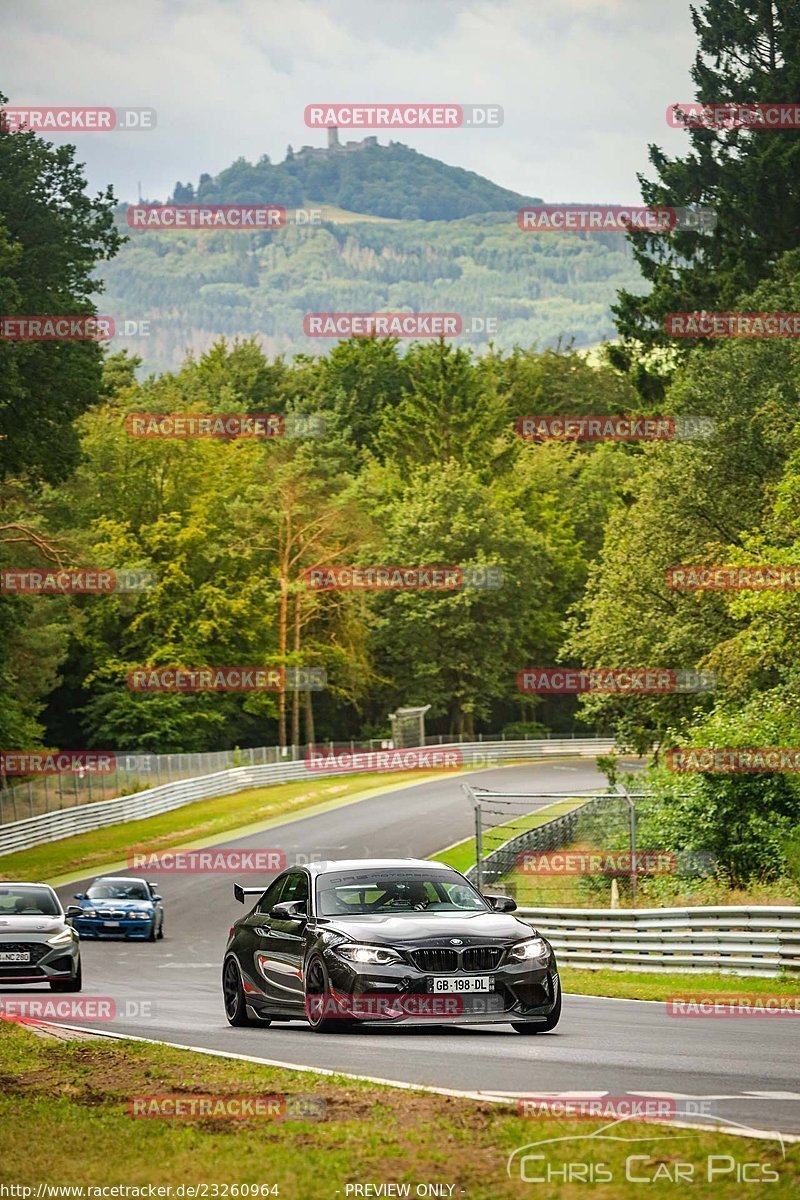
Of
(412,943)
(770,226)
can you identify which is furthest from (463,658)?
(412,943)

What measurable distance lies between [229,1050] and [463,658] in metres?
84.3

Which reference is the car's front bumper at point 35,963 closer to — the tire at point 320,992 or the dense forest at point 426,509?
the tire at point 320,992

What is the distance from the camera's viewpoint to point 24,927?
70.5 ft

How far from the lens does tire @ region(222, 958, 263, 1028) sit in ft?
52.1

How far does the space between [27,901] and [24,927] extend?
3.01 ft

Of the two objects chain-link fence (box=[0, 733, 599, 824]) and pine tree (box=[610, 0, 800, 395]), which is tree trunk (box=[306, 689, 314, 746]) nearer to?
chain-link fence (box=[0, 733, 599, 824])

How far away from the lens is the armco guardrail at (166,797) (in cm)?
5594

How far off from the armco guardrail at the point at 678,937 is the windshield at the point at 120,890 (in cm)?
1161

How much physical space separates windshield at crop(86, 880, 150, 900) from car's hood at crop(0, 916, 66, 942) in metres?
15.0

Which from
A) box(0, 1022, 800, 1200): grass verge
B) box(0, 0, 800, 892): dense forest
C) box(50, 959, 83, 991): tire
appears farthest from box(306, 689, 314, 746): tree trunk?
box(0, 1022, 800, 1200): grass verge

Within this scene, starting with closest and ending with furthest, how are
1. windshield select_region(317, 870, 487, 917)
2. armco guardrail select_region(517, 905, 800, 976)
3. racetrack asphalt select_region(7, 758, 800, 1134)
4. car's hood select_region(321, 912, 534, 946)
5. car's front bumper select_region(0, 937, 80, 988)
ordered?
1. racetrack asphalt select_region(7, 758, 800, 1134)
2. car's hood select_region(321, 912, 534, 946)
3. windshield select_region(317, 870, 487, 917)
4. armco guardrail select_region(517, 905, 800, 976)
5. car's front bumper select_region(0, 937, 80, 988)

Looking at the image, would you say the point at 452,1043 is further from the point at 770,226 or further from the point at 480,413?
the point at 480,413

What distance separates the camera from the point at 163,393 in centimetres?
9525

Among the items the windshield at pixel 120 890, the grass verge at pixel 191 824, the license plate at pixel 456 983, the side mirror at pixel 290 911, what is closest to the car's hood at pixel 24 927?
the side mirror at pixel 290 911
